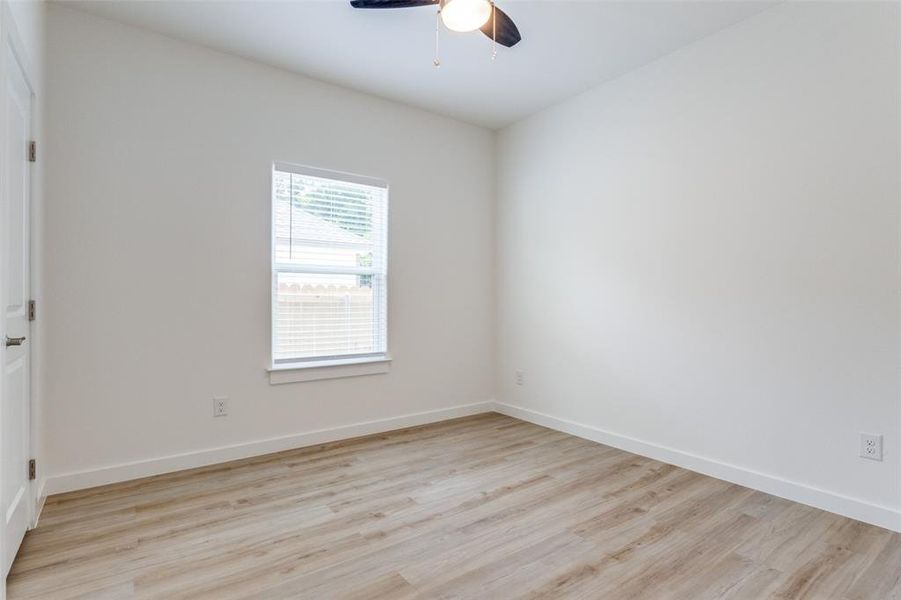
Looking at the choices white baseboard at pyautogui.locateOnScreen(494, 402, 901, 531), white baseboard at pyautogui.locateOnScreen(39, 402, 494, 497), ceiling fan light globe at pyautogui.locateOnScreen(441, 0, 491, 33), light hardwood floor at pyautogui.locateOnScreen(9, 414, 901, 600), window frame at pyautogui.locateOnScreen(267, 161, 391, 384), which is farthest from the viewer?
window frame at pyautogui.locateOnScreen(267, 161, 391, 384)

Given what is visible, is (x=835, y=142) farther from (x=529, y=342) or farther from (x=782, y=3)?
(x=529, y=342)

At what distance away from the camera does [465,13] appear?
201 cm

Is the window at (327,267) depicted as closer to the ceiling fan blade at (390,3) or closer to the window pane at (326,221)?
the window pane at (326,221)

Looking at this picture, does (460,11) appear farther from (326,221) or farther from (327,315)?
(327,315)

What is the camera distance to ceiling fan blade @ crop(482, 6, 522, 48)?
2381mm

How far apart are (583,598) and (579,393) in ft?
7.17

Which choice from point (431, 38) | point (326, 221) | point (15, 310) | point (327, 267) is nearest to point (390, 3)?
point (431, 38)

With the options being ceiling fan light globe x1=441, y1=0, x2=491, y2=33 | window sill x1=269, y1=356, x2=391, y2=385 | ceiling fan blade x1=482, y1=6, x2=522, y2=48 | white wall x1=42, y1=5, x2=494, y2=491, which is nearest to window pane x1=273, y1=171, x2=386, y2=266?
white wall x1=42, y1=5, x2=494, y2=491

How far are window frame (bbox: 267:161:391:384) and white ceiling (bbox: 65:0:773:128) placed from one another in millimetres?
717

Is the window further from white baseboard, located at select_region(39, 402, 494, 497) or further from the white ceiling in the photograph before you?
the white ceiling

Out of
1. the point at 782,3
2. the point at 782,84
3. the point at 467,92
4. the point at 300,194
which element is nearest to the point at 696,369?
the point at 782,84

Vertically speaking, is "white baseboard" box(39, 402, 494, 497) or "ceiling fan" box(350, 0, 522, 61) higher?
"ceiling fan" box(350, 0, 522, 61)

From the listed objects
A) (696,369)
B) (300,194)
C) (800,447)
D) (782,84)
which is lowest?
(800,447)

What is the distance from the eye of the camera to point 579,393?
3.87 m
